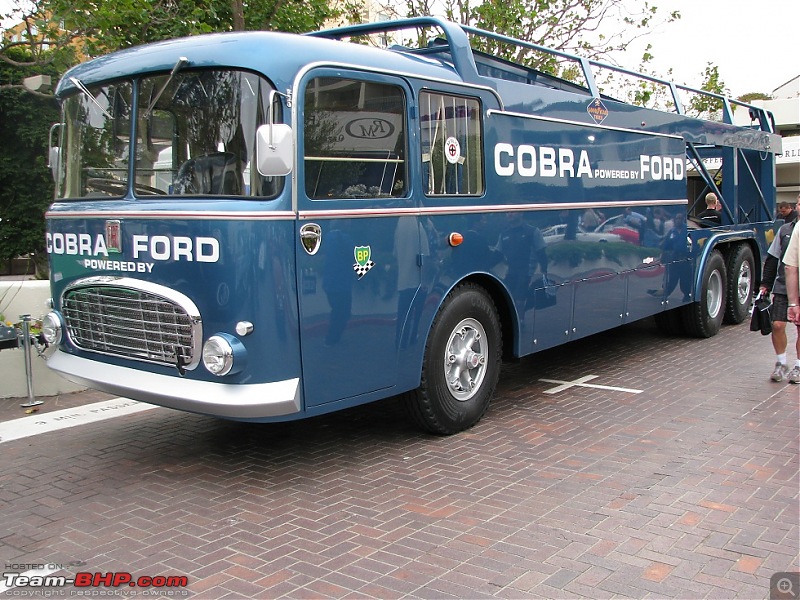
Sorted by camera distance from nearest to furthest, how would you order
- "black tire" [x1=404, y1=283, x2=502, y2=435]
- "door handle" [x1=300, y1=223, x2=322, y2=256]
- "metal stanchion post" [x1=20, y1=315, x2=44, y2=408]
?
"door handle" [x1=300, y1=223, x2=322, y2=256]
"black tire" [x1=404, y1=283, x2=502, y2=435]
"metal stanchion post" [x1=20, y1=315, x2=44, y2=408]

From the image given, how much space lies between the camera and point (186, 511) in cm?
459

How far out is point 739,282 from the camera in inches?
432

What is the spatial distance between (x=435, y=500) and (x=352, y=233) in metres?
1.77

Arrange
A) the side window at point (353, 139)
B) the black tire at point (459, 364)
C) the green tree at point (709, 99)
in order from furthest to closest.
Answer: the green tree at point (709, 99), the black tire at point (459, 364), the side window at point (353, 139)

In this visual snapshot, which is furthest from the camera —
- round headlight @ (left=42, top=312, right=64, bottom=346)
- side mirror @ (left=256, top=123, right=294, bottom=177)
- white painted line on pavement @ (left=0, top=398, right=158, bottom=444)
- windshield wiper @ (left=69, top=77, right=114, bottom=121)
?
white painted line on pavement @ (left=0, top=398, right=158, bottom=444)

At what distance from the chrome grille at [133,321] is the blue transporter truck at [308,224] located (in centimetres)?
1

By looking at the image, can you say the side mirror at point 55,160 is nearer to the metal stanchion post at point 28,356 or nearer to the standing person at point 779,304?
the metal stanchion post at point 28,356

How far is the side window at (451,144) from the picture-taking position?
5.58m

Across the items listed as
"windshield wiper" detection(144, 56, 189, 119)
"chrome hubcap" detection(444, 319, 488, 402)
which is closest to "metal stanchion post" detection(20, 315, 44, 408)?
A: "windshield wiper" detection(144, 56, 189, 119)

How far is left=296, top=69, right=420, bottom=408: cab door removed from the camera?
187 inches

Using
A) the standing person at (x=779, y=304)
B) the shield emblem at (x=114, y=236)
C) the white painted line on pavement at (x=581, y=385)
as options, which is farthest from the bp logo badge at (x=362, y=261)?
the standing person at (x=779, y=304)

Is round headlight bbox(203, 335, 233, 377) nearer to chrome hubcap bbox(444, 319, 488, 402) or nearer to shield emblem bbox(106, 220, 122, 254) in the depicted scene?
shield emblem bbox(106, 220, 122, 254)

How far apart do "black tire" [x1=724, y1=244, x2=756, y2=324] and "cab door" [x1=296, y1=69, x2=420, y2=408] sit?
7.01 metres

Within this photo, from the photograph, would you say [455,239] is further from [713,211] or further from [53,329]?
[713,211]
